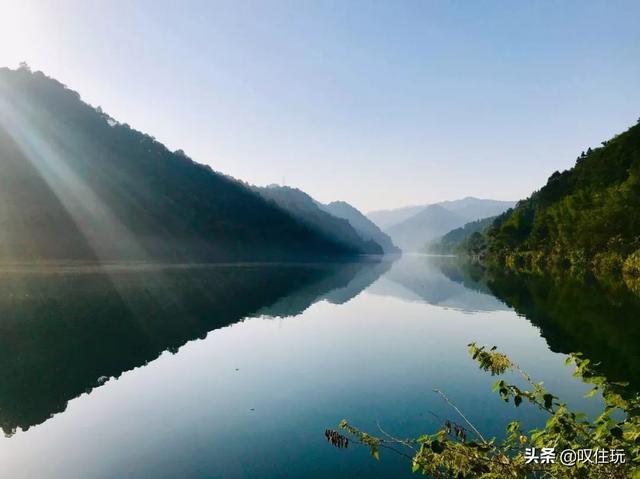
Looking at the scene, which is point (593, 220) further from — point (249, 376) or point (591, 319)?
point (249, 376)

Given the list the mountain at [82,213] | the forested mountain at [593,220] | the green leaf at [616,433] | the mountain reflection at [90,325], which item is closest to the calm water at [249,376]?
the mountain reflection at [90,325]

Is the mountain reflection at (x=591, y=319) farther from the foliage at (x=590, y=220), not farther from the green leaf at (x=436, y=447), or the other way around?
the foliage at (x=590, y=220)

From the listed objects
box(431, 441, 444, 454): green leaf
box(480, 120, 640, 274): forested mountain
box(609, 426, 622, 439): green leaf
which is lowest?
box(431, 441, 444, 454): green leaf

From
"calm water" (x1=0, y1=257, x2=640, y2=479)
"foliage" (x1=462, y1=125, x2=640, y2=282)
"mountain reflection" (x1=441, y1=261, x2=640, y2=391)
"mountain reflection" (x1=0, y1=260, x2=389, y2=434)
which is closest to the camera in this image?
"calm water" (x1=0, y1=257, x2=640, y2=479)

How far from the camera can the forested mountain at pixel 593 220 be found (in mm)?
75100

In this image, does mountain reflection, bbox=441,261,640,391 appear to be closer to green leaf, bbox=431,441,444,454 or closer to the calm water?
the calm water

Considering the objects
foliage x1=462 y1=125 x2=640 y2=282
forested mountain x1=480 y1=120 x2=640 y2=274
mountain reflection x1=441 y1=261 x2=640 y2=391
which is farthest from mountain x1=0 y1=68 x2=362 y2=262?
mountain reflection x1=441 y1=261 x2=640 y2=391

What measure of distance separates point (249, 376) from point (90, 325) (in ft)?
55.0

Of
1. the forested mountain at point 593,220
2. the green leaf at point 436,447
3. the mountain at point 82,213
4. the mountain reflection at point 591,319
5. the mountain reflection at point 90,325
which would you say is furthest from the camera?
the mountain at point 82,213

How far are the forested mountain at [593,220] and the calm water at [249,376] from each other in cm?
3880

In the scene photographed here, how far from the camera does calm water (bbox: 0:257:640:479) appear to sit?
11.9 m

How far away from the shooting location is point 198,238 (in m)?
182

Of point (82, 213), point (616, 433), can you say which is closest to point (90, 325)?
point (616, 433)

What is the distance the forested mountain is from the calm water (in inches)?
1527
